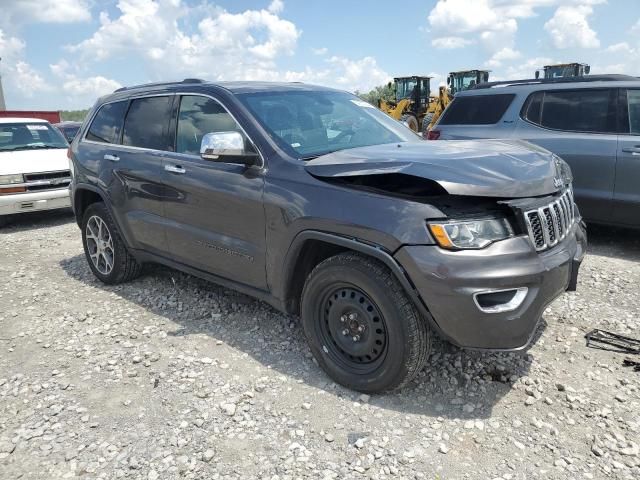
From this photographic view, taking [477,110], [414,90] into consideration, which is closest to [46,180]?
[477,110]

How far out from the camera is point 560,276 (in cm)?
279

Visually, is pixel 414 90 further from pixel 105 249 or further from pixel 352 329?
pixel 352 329

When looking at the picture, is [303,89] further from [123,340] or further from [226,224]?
[123,340]

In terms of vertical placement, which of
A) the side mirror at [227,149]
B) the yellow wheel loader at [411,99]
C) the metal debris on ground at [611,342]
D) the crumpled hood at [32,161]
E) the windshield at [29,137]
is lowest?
the metal debris on ground at [611,342]

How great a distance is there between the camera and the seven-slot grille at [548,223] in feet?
8.93

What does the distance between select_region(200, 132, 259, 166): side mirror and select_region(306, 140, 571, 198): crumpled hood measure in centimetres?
45

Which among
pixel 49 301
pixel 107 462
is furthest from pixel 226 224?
pixel 49 301

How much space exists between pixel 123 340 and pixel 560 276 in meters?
3.05

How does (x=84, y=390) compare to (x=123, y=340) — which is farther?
(x=123, y=340)

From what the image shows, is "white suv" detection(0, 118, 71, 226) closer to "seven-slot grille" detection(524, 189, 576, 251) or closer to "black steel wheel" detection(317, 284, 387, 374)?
"black steel wheel" detection(317, 284, 387, 374)

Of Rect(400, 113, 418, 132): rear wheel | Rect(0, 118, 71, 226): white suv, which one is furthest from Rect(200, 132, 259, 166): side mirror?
Rect(400, 113, 418, 132): rear wheel

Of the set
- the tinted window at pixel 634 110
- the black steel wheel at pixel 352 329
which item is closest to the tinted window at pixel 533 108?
the tinted window at pixel 634 110

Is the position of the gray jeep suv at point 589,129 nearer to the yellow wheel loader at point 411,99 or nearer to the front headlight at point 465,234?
the front headlight at point 465,234

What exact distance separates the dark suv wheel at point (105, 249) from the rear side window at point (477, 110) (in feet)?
15.0
